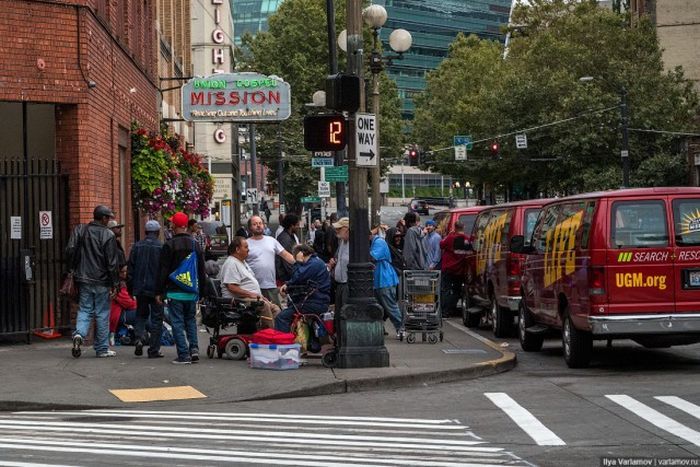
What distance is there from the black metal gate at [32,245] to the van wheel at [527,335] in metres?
6.57

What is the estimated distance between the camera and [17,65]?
17609 millimetres

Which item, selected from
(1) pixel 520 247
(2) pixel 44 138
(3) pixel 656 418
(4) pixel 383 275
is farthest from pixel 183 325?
(3) pixel 656 418

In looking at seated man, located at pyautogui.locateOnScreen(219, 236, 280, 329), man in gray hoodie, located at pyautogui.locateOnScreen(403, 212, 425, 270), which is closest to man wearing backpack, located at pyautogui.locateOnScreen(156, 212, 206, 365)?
seated man, located at pyautogui.locateOnScreen(219, 236, 280, 329)

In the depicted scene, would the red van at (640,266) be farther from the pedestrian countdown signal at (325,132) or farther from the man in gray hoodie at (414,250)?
the man in gray hoodie at (414,250)

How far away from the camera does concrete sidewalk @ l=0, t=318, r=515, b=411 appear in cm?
1312

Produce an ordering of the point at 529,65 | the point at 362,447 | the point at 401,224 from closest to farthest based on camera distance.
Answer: the point at 362,447, the point at 401,224, the point at 529,65

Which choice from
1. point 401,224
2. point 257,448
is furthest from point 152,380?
point 401,224

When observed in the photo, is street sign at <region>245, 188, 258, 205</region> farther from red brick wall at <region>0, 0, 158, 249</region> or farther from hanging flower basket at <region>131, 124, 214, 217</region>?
red brick wall at <region>0, 0, 158, 249</region>

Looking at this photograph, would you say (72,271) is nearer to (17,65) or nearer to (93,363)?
(93,363)

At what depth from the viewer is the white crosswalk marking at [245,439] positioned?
9133mm

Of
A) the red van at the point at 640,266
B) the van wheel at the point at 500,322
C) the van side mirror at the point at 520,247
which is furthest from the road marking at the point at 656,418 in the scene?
the van wheel at the point at 500,322

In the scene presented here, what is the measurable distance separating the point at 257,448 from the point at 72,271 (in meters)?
7.40

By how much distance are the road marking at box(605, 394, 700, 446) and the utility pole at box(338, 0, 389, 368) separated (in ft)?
10.8

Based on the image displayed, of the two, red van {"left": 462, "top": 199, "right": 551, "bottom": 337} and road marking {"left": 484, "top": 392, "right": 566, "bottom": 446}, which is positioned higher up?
red van {"left": 462, "top": 199, "right": 551, "bottom": 337}
